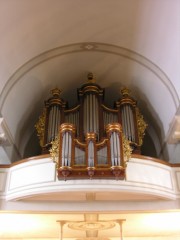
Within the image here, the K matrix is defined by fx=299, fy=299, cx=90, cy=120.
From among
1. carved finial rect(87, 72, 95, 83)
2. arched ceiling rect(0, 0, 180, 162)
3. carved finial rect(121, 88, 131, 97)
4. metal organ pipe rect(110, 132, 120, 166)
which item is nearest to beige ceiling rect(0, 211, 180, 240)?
metal organ pipe rect(110, 132, 120, 166)

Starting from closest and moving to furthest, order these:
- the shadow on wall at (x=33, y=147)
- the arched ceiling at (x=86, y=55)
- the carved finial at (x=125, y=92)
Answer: the arched ceiling at (x=86, y=55)
the carved finial at (x=125, y=92)
the shadow on wall at (x=33, y=147)

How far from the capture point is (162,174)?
6.97m

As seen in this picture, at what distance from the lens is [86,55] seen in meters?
9.17

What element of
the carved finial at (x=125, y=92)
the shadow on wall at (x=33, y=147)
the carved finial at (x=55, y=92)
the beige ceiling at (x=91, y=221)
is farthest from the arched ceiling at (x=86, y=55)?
the beige ceiling at (x=91, y=221)

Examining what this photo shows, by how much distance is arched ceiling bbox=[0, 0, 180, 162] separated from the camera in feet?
24.3

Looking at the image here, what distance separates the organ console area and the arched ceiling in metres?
0.68

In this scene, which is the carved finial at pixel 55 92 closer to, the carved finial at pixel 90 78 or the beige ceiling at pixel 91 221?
the carved finial at pixel 90 78

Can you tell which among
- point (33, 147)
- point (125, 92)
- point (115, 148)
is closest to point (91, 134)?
point (115, 148)

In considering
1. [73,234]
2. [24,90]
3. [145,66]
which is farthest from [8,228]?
[145,66]

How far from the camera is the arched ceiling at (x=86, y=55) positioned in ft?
24.3

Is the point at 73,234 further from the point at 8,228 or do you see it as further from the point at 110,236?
the point at 8,228

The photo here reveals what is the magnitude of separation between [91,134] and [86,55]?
11.3 feet

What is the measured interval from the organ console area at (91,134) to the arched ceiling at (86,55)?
26.9 inches

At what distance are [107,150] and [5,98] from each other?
12.0ft
